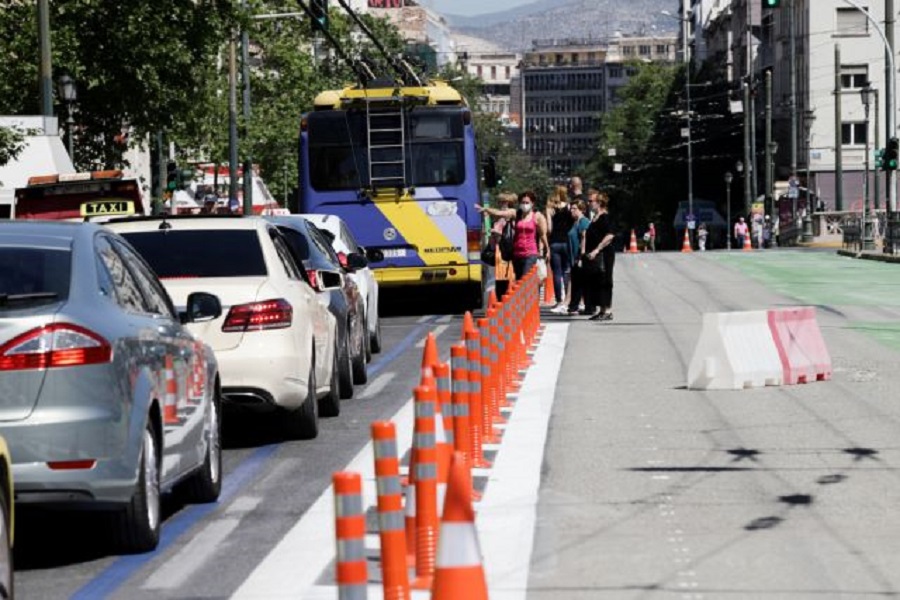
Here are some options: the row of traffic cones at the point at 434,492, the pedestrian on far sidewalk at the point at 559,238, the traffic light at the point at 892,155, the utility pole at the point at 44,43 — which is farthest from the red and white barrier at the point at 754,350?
the traffic light at the point at 892,155

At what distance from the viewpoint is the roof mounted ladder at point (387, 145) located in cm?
3497

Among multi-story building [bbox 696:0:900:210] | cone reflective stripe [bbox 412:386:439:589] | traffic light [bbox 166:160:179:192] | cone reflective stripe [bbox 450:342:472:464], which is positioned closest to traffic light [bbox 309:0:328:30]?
traffic light [bbox 166:160:179:192]

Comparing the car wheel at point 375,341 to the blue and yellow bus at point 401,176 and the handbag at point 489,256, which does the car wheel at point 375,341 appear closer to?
the handbag at point 489,256

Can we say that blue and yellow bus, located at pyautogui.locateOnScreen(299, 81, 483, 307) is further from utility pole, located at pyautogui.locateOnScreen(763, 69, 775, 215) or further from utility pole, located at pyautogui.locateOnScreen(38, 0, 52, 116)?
utility pole, located at pyautogui.locateOnScreen(763, 69, 775, 215)

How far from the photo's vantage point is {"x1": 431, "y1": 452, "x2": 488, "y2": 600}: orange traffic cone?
5723 mm

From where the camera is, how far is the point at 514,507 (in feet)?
39.8

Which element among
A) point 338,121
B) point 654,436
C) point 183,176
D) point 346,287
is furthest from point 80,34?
point 654,436

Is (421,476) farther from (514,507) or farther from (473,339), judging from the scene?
(473,339)

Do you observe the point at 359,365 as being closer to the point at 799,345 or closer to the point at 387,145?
the point at 799,345

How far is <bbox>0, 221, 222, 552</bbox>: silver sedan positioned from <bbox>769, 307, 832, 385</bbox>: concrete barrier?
10098mm

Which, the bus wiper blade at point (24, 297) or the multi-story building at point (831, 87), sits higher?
the multi-story building at point (831, 87)

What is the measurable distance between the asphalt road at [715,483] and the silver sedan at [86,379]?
181 cm

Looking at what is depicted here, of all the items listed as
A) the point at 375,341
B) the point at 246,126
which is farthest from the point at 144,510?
the point at 246,126

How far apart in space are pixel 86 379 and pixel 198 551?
1.23 metres
